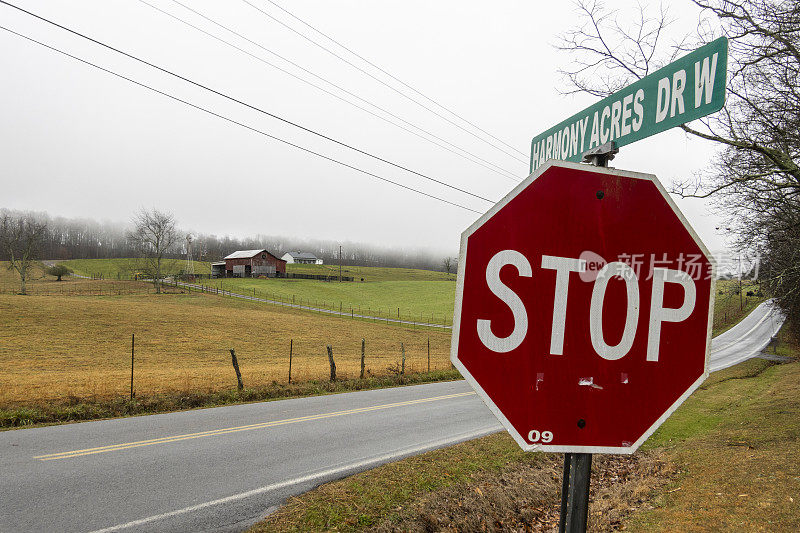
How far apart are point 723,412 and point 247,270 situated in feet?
299

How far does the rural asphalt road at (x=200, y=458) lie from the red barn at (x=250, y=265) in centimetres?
8628

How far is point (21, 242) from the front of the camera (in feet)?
202

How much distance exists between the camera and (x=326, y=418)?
33.5ft

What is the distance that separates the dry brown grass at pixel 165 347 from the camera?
49.5 ft

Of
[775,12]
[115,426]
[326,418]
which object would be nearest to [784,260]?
[775,12]

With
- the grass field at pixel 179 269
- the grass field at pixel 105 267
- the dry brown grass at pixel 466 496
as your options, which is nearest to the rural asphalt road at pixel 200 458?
the dry brown grass at pixel 466 496

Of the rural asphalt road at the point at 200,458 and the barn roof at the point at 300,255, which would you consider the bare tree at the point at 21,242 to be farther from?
the barn roof at the point at 300,255

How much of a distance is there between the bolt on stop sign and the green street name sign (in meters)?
0.41

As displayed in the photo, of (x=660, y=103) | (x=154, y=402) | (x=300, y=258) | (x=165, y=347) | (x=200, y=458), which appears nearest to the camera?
(x=660, y=103)

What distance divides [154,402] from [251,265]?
283ft

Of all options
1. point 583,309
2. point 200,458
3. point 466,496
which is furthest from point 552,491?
point 200,458

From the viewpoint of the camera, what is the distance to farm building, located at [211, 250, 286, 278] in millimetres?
93750

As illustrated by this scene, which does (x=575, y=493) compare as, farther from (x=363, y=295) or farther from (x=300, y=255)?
(x=300, y=255)

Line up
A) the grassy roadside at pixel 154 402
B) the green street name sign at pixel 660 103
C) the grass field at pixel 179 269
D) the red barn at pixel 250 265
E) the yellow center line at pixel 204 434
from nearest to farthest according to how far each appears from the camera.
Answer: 1. the green street name sign at pixel 660 103
2. the yellow center line at pixel 204 434
3. the grassy roadside at pixel 154 402
4. the red barn at pixel 250 265
5. the grass field at pixel 179 269
